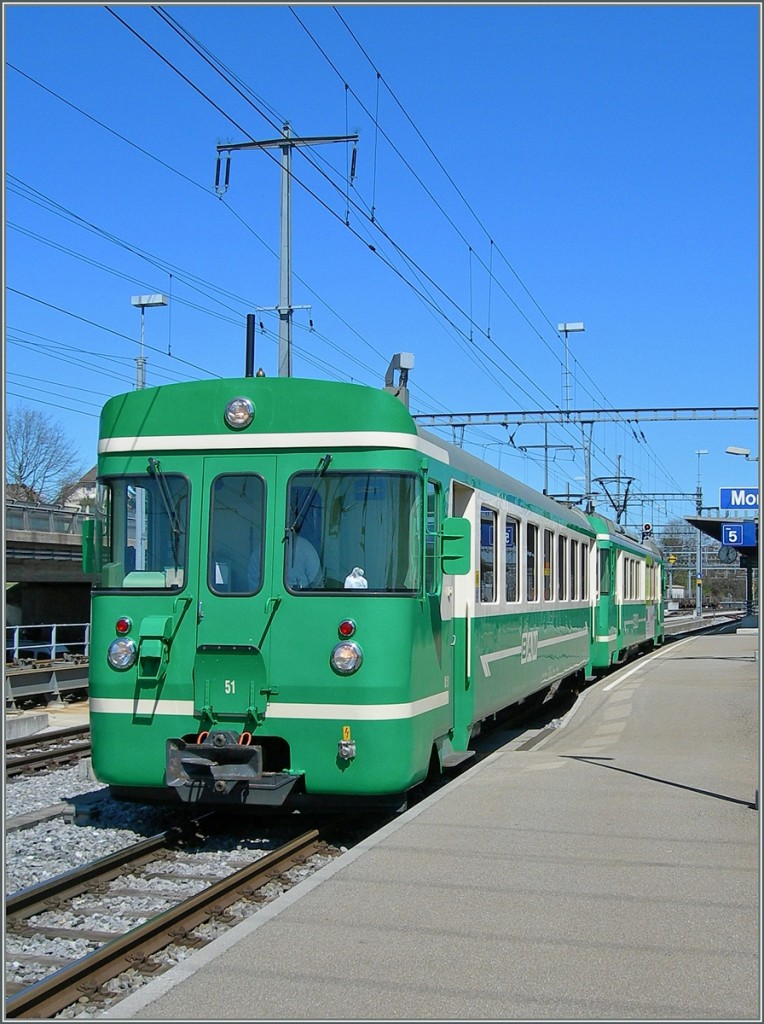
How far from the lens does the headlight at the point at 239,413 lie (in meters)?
8.23

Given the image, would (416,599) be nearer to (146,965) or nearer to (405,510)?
(405,510)

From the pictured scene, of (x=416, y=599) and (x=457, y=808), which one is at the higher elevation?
(x=416, y=599)

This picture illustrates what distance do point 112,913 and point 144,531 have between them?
279 centimetres

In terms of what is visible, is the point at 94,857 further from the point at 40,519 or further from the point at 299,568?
the point at 40,519

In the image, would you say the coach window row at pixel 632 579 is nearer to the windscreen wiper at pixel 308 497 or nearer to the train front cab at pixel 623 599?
the train front cab at pixel 623 599

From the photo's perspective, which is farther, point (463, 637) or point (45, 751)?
point (45, 751)

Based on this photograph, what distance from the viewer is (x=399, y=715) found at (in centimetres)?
782

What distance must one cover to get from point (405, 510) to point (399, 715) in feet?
4.61

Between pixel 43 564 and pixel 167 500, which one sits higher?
pixel 167 500

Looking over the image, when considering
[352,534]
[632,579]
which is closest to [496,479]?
[352,534]

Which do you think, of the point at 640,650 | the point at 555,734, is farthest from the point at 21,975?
the point at 640,650

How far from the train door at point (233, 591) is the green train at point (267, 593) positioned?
10 millimetres

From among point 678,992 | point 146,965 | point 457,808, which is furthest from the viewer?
point 457,808

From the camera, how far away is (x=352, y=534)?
7941mm
